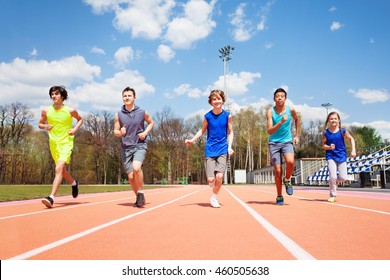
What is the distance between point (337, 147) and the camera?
25.6 feet

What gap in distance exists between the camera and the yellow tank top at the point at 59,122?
7.14 meters

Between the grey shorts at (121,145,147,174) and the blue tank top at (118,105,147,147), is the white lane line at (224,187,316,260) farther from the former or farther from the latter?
the blue tank top at (118,105,147,147)

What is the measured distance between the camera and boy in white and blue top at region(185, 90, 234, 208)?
21.0 ft

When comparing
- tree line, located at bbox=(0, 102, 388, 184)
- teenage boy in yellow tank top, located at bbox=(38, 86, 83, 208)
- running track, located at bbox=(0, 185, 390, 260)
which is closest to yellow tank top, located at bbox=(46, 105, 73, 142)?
teenage boy in yellow tank top, located at bbox=(38, 86, 83, 208)

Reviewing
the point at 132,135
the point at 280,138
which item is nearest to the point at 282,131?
the point at 280,138

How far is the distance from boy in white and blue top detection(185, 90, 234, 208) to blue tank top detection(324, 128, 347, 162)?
2905 mm

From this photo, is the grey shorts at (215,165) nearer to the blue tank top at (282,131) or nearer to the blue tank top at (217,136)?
the blue tank top at (217,136)

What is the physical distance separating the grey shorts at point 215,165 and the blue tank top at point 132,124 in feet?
4.74

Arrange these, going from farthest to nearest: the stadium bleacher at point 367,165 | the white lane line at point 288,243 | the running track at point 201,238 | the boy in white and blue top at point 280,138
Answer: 1. the stadium bleacher at point 367,165
2. the boy in white and blue top at point 280,138
3. the running track at point 201,238
4. the white lane line at point 288,243

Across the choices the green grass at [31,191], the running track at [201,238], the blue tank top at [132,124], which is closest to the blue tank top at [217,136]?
the blue tank top at [132,124]

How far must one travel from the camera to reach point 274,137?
6891 mm
